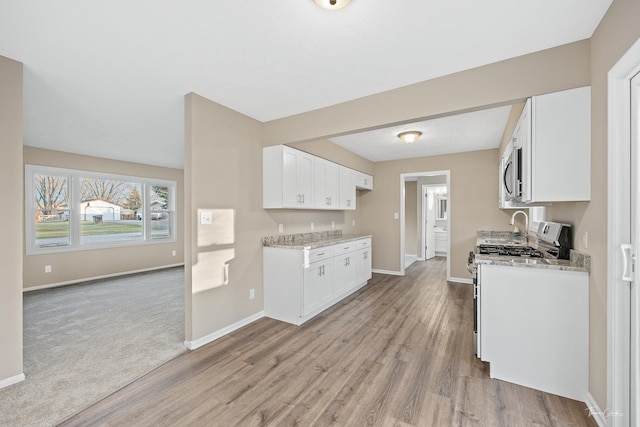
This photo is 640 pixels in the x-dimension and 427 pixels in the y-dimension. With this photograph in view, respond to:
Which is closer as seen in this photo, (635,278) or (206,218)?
(635,278)

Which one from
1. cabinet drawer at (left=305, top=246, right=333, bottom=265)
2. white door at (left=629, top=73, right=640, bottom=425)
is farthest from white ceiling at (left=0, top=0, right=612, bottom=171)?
cabinet drawer at (left=305, top=246, right=333, bottom=265)

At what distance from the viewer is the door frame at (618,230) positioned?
4.91 ft

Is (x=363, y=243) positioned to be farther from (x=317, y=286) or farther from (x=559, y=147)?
(x=559, y=147)

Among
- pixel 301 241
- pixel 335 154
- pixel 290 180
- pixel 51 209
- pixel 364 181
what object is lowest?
pixel 301 241

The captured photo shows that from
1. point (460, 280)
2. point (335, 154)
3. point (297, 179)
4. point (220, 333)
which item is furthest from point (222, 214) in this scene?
point (460, 280)

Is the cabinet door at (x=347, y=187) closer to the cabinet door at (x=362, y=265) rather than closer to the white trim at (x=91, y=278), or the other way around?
the cabinet door at (x=362, y=265)

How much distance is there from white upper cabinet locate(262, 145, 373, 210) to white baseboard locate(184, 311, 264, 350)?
4.67 feet

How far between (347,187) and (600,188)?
11.8 feet

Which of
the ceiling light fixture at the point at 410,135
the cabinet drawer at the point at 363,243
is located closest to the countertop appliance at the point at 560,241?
the ceiling light fixture at the point at 410,135

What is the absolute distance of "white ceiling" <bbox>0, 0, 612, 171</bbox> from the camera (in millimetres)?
1631

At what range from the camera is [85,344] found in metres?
2.79

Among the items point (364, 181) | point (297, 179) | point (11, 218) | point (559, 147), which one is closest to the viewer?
point (559, 147)

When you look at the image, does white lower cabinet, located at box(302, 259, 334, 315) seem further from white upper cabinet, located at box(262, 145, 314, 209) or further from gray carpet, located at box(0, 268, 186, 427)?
gray carpet, located at box(0, 268, 186, 427)

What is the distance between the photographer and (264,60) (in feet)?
7.17
